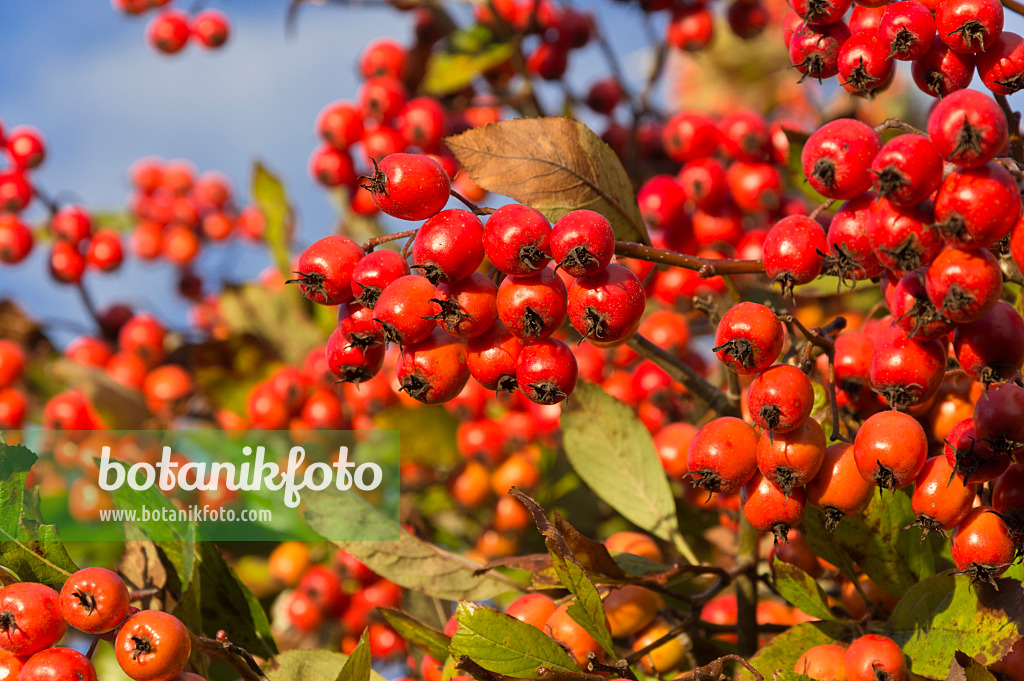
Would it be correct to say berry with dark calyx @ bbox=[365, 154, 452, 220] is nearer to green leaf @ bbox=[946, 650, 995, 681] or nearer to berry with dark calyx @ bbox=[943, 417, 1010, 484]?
berry with dark calyx @ bbox=[943, 417, 1010, 484]

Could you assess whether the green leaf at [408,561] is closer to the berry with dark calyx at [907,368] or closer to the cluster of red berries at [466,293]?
the cluster of red berries at [466,293]

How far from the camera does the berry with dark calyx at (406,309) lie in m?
1.29

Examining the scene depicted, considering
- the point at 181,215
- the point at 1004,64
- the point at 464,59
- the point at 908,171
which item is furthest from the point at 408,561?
the point at 181,215

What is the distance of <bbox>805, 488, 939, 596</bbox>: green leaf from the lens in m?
1.52

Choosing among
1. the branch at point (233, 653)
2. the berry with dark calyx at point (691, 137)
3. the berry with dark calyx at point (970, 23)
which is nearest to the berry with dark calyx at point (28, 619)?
the branch at point (233, 653)

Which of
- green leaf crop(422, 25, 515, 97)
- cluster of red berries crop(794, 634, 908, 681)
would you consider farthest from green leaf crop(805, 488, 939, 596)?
green leaf crop(422, 25, 515, 97)

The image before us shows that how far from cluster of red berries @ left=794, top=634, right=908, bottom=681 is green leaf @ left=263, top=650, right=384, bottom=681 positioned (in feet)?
2.50

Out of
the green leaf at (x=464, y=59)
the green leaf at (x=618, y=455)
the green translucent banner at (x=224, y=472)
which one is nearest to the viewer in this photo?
the green leaf at (x=618, y=455)

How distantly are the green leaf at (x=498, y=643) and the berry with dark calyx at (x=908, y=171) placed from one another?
80 centimetres

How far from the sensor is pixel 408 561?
6.16 ft

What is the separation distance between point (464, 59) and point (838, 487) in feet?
8.21

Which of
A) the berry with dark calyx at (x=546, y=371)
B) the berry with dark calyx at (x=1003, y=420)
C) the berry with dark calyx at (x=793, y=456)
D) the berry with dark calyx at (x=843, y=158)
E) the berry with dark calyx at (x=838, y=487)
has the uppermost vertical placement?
the berry with dark calyx at (x=843, y=158)

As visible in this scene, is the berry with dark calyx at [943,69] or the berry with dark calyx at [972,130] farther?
the berry with dark calyx at [943,69]

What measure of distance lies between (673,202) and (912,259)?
174 centimetres
